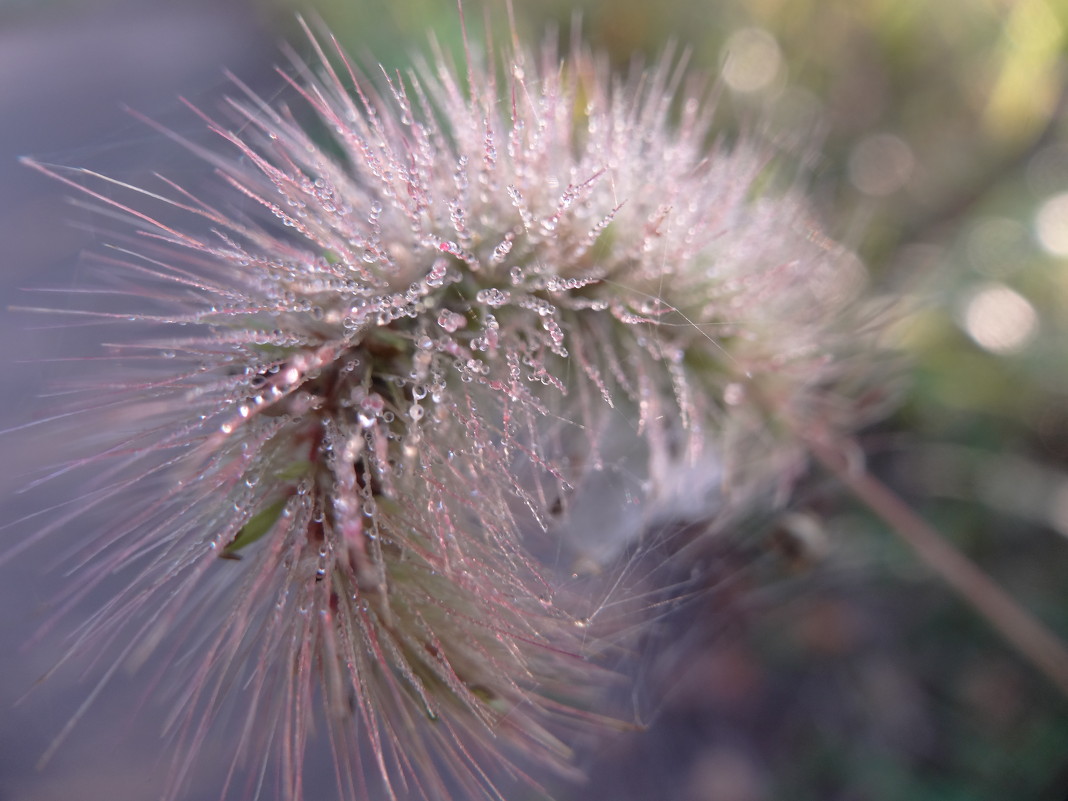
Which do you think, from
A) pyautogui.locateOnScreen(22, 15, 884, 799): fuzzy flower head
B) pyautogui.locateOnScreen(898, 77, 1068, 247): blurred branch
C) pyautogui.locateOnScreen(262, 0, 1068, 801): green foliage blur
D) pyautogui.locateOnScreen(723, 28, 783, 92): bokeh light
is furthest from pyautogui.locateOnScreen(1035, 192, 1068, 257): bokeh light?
pyautogui.locateOnScreen(22, 15, 884, 799): fuzzy flower head

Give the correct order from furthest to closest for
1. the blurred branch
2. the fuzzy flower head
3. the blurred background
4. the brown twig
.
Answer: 1. the blurred branch
2. the blurred background
3. the brown twig
4. the fuzzy flower head

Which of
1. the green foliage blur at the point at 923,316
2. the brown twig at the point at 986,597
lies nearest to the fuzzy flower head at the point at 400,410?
the brown twig at the point at 986,597

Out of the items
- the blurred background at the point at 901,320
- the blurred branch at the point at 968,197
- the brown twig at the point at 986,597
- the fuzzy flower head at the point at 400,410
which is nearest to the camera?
the fuzzy flower head at the point at 400,410

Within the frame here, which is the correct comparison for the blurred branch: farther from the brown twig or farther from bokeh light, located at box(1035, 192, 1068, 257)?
the brown twig

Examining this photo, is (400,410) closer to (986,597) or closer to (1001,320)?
(986,597)

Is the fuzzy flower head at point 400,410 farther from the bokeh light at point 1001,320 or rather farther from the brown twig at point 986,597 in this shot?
the bokeh light at point 1001,320

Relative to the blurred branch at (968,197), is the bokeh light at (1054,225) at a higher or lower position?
lower

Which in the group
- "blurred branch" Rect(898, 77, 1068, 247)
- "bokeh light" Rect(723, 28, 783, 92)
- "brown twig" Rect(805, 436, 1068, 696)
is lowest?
"brown twig" Rect(805, 436, 1068, 696)
